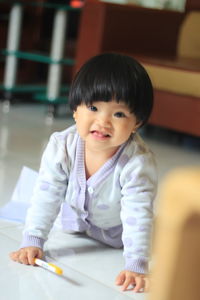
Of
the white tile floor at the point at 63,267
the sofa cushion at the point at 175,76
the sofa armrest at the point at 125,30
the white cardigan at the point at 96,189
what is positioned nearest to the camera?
the white tile floor at the point at 63,267

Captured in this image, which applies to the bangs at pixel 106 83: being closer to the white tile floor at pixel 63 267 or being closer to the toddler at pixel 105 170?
the toddler at pixel 105 170

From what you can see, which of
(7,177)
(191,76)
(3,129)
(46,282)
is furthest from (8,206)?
(191,76)

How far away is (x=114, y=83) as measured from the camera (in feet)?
3.14

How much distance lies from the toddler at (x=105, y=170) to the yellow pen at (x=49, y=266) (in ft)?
0.06


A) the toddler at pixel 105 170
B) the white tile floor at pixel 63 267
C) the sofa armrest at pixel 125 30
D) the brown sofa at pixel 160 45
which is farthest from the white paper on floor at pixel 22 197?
the sofa armrest at pixel 125 30

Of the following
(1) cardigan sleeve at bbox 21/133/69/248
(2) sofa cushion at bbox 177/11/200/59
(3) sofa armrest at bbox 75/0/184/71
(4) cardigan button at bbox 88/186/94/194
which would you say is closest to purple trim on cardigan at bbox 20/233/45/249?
(1) cardigan sleeve at bbox 21/133/69/248

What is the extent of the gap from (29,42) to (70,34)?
0.51m

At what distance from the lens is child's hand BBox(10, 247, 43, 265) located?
3.35ft

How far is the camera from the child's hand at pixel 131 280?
0.96 meters

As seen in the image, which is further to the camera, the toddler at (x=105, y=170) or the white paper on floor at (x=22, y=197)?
the white paper on floor at (x=22, y=197)

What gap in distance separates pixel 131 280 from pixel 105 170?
0.71ft

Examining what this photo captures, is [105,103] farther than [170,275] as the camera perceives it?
Yes

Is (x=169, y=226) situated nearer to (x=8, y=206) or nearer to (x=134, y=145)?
(x=134, y=145)

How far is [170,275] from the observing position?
32cm
